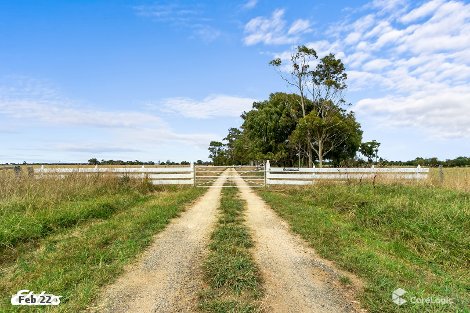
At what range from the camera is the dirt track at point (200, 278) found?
4235 mm

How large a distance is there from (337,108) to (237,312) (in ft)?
104

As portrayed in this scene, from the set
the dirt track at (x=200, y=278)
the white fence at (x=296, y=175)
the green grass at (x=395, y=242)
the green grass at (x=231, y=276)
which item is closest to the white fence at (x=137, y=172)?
the white fence at (x=296, y=175)

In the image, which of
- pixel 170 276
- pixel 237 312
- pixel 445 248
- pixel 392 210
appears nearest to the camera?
pixel 237 312

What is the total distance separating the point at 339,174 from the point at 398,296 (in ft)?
49.4

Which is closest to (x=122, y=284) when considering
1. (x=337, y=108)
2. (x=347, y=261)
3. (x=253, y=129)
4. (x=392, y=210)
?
(x=347, y=261)

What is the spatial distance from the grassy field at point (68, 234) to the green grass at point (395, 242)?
162 inches

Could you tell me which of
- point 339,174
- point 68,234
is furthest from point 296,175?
point 68,234

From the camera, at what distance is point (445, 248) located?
6.96m

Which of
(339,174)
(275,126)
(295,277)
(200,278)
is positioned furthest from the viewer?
(275,126)

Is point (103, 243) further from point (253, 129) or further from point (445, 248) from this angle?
point (253, 129)

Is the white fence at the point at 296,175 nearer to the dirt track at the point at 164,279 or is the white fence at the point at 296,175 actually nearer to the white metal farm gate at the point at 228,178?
the white metal farm gate at the point at 228,178
